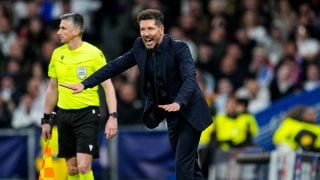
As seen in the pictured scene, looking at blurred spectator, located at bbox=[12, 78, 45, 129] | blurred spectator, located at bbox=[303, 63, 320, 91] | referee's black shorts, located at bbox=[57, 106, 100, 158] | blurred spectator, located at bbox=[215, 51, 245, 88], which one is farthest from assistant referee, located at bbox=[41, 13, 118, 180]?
blurred spectator, located at bbox=[215, 51, 245, 88]

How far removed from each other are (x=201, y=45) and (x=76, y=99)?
882cm

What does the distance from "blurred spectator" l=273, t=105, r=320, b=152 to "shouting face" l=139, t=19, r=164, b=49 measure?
17.1 ft

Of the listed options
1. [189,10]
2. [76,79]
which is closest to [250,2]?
[189,10]

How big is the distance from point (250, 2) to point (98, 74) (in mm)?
10329

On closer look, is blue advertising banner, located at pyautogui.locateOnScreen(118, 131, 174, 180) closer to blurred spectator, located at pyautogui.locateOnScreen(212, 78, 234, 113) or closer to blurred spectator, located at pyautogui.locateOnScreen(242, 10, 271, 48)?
blurred spectator, located at pyautogui.locateOnScreen(212, 78, 234, 113)

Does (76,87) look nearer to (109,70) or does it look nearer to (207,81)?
(109,70)

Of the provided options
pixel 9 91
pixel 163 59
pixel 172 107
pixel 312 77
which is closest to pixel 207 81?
pixel 312 77

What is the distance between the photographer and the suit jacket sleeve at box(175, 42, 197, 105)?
11180mm

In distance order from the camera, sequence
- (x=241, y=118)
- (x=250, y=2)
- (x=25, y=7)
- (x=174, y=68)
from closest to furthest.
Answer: (x=174, y=68), (x=241, y=118), (x=250, y=2), (x=25, y=7)

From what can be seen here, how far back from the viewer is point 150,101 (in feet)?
38.9

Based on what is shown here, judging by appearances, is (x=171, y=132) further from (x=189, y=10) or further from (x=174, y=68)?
(x=189, y=10)

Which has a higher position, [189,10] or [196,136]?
[189,10]

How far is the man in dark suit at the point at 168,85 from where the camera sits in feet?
38.0

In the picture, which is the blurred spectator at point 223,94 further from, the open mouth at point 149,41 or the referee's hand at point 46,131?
the open mouth at point 149,41
